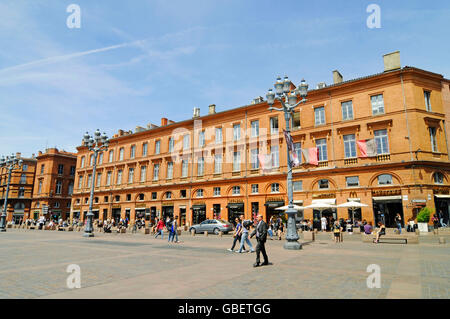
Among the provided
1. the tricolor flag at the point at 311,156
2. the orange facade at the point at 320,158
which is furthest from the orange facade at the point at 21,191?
the tricolor flag at the point at 311,156

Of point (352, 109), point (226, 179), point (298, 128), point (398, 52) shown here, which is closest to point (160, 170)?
point (226, 179)

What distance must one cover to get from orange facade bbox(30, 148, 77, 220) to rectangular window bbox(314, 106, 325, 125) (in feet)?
179

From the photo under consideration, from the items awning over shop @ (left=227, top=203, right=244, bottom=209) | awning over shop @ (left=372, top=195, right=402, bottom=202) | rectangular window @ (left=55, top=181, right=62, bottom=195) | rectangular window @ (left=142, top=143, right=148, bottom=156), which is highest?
rectangular window @ (left=142, top=143, right=148, bottom=156)

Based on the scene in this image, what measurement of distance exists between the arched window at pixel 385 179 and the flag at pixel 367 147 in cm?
212

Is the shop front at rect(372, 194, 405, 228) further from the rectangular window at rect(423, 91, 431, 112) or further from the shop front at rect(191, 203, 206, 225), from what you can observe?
the shop front at rect(191, 203, 206, 225)

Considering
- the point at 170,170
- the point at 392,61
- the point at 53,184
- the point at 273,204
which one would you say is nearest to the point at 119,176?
the point at 170,170

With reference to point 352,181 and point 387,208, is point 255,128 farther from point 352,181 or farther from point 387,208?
point 387,208

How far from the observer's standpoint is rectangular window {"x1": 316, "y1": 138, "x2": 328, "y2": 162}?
28.9m

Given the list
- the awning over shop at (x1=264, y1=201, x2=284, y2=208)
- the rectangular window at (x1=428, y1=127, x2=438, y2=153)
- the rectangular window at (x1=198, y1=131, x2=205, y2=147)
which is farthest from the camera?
the rectangular window at (x1=198, y1=131, x2=205, y2=147)

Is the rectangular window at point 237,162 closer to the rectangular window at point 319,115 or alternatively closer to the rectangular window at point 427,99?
the rectangular window at point 319,115

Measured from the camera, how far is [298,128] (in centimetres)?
3112

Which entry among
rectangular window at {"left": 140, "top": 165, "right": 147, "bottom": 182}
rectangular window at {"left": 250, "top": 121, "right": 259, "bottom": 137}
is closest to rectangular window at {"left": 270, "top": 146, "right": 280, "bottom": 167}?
rectangular window at {"left": 250, "top": 121, "right": 259, "bottom": 137}

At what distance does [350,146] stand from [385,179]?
14.5 feet

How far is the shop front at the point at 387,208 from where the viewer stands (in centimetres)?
2458
